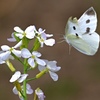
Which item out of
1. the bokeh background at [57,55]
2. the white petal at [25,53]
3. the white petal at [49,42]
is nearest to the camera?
the white petal at [25,53]

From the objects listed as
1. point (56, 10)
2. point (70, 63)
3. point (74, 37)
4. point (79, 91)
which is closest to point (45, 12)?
point (56, 10)

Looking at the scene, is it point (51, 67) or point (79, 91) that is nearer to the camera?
point (51, 67)

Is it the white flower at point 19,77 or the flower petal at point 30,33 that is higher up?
the flower petal at point 30,33

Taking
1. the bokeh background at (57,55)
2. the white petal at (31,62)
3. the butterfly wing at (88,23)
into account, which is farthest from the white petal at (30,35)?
the bokeh background at (57,55)

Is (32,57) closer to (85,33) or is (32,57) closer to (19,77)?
(19,77)

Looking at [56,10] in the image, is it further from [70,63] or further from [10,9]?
[70,63]

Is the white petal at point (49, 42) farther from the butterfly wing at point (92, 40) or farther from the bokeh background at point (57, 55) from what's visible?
the bokeh background at point (57, 55)

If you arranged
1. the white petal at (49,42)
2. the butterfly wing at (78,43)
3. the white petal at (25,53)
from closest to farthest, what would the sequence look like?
the white petal at (25,53), the white petal at (49,42), the butterfly wing at (78,43)

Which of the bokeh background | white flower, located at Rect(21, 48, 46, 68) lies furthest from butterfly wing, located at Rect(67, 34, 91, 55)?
the bokeh background
